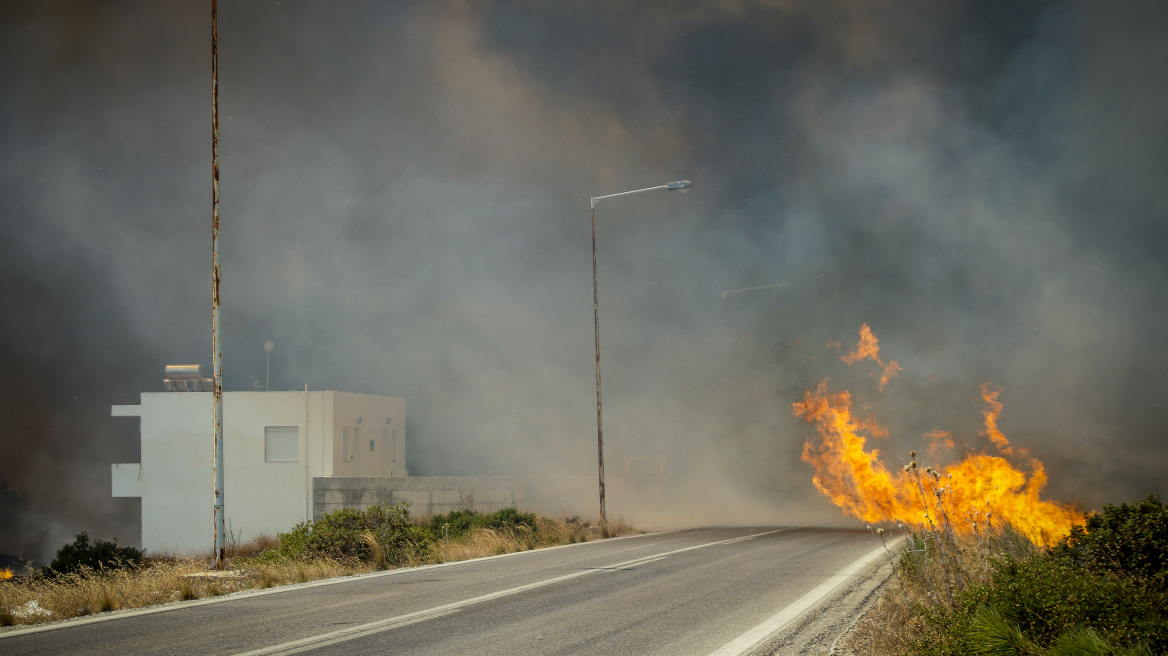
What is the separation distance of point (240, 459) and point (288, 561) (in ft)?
93.2

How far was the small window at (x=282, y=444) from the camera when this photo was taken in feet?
130

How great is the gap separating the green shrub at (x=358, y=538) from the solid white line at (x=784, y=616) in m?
8.00

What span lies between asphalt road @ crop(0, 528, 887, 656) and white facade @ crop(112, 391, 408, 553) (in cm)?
2742

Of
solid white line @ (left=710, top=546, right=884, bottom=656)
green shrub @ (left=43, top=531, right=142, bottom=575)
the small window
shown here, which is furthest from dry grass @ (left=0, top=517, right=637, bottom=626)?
the small window

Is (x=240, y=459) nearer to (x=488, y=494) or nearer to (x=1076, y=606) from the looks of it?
(x=488, y=494)

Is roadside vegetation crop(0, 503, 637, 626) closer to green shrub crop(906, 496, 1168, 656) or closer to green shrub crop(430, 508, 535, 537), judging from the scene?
green shrub crop(430, 508, 535, 537)

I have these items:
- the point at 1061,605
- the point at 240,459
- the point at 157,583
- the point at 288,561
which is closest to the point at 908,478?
the point at 1061,605

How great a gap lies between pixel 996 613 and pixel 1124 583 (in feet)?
3.53

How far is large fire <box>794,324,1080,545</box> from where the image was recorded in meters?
15.5

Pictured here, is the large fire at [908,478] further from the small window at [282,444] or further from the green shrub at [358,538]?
the small window at [282,444]

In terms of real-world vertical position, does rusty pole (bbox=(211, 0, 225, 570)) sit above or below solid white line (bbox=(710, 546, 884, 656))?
above

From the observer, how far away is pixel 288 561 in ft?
46.0

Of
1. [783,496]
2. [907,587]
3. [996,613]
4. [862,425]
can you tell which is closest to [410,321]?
[783,496]

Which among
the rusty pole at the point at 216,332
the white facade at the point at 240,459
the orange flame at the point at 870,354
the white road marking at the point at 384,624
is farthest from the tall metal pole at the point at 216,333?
the white facade at the point at 240,459
